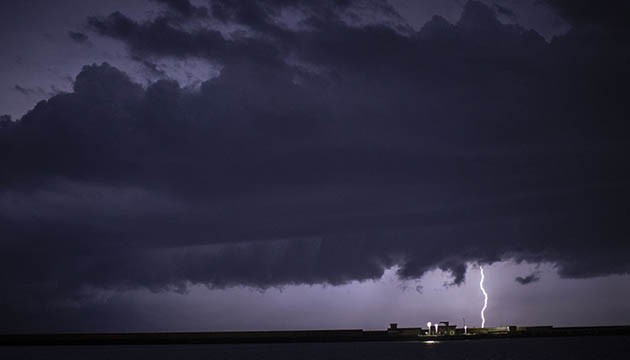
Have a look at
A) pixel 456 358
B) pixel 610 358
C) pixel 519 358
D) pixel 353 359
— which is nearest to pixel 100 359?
pixel 353 359

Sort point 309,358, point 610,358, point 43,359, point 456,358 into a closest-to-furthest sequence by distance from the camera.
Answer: point 610,358, point 456,358, point 309,358, point 43,359

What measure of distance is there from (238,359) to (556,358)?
68.3 m

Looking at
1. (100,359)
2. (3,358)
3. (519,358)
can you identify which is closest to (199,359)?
(100,359)

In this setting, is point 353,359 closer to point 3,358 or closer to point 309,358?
point 309,358

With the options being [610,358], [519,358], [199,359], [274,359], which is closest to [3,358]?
[199,359]

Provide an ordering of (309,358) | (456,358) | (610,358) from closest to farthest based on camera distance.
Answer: (610,358), (456,358), (309,358)

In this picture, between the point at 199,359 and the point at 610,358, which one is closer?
the point at 610,358

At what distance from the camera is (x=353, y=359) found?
137875 millimetres

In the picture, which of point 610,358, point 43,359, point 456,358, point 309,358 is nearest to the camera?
point 610,358

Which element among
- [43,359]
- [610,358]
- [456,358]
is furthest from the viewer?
[43,359]

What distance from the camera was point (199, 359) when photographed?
15112 cm

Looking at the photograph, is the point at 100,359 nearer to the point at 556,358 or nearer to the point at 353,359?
the point at 353,359

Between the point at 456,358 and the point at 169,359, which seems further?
the point at 169,359

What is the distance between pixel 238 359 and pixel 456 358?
4920 centimetres
